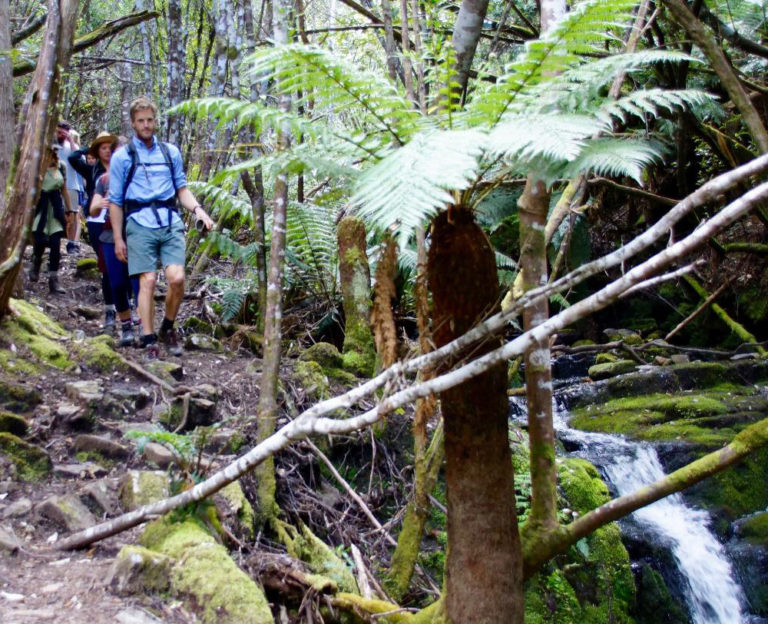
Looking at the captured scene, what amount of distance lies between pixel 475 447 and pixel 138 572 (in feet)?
5.03

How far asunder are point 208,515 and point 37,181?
3183 millimetres

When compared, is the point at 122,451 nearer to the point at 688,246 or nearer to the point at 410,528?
the point at 410,528

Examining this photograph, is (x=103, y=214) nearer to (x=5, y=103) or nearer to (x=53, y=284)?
(x=5, y=103)

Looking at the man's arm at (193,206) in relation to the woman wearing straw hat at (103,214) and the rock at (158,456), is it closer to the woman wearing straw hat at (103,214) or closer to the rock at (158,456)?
the woman wearing straw hat at (103,214)

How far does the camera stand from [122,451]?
397 cm

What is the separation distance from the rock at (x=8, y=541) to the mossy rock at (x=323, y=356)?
2902 millimetres

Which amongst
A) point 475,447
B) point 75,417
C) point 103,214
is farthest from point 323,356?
point 475,447

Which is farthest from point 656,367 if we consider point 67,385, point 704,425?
point 67,385

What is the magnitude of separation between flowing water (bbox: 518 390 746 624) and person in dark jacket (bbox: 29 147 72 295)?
19.0 ft

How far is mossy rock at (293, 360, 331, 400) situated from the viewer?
5.08m

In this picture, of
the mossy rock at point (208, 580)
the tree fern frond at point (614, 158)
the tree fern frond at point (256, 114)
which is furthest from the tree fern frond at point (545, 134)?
the mossy rock at point (208, 580)

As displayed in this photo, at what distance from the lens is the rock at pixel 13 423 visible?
3783mm

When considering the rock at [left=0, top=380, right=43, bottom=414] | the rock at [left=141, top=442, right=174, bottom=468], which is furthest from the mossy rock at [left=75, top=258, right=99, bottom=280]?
the rock at [left=141, top=442, right=174, bottom=468]

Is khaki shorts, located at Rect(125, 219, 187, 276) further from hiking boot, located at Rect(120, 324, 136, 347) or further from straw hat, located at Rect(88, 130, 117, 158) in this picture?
straw hat, located at Rect(88, 130, 117, 158)
